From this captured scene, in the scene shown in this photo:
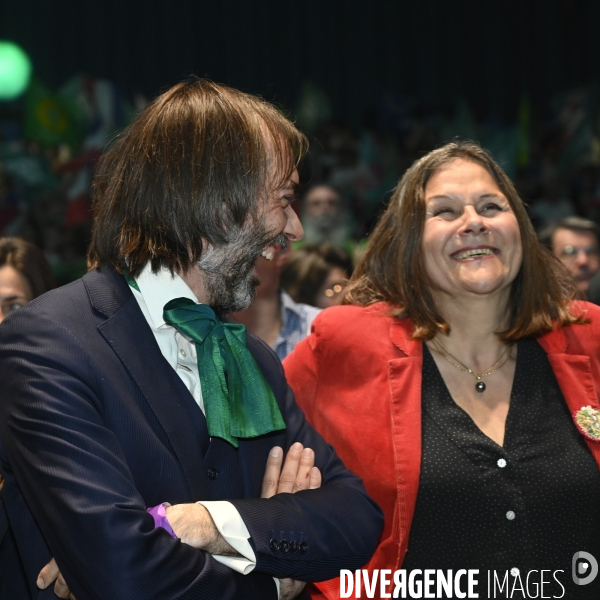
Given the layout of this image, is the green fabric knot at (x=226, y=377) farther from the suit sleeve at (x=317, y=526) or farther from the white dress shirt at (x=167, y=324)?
the suit sleeve at (x=317, y=526)

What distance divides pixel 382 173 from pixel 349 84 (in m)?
0.94

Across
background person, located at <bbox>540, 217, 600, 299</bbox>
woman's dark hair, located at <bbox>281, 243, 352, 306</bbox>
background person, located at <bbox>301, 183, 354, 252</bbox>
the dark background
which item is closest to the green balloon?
the dark background

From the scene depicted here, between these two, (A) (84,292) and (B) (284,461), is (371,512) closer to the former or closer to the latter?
(B) (284,461)

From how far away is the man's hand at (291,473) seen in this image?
2.32 metres

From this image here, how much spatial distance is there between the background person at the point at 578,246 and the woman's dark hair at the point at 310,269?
1146 millimetres

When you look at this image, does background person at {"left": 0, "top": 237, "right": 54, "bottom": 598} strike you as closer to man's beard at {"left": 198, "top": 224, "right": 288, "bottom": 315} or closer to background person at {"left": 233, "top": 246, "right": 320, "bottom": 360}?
background person at {"left": 233, "top": 246, "right": 320, "bottom": 360}

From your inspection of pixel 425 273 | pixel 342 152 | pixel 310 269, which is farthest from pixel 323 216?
pixel 425 273

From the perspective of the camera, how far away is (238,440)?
2.31 meters

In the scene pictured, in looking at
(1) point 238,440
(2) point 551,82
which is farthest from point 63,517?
(2) point 551,82

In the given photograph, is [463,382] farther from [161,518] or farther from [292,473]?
[161,518]

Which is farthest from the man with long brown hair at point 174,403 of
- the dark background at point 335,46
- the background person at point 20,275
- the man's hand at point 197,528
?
the dark background at point 335,46

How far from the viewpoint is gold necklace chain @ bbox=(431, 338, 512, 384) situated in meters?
3.00

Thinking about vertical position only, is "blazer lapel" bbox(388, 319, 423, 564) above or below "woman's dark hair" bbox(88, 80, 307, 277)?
below

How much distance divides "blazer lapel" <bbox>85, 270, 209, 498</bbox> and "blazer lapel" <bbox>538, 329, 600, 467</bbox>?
49.6 inches
